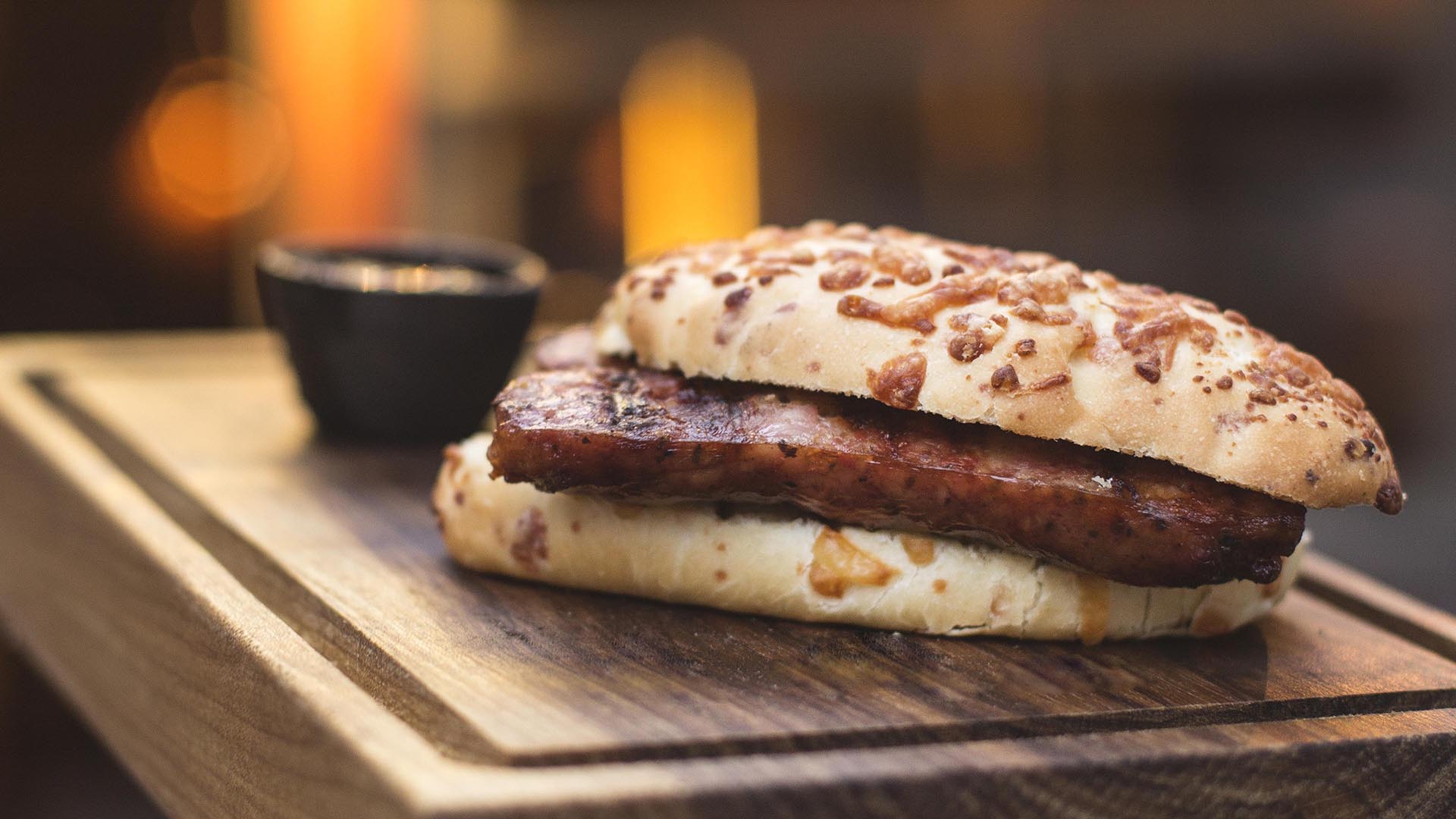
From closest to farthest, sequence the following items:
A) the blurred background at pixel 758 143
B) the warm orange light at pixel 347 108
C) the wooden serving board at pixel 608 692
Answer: the wooden serving board at pixel 608 692
the blurred background at pixel 758 143
the warm orange light at pixel 347 108

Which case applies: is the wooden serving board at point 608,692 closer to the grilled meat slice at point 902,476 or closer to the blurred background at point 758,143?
the grilled meat slice at point 902,476

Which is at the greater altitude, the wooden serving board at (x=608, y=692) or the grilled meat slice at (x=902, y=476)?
the grilled meat slice at (x=902, y=476)

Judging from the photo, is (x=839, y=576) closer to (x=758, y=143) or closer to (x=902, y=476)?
(x=902, y=476)

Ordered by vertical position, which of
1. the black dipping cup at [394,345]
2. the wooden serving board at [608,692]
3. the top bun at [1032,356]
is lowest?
the wooden serving board at [608,692]

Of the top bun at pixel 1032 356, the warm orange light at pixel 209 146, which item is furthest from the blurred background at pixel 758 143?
the top bun at pixel 1032 356

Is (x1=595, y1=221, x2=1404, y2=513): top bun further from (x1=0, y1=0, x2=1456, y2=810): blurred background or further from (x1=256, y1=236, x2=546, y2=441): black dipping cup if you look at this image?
(x1=0, y1=0, x2=1456, y2=810): blurred background

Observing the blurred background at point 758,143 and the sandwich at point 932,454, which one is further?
the blurred background at point 758,143

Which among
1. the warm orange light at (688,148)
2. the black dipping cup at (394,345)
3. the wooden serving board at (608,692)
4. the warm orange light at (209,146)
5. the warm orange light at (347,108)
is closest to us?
the wooden serving board at (608,692)
